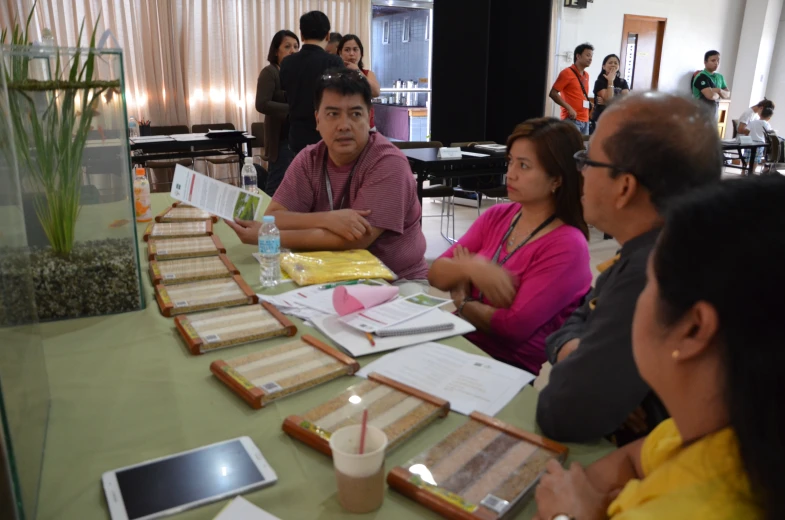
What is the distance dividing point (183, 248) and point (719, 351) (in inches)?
66.9

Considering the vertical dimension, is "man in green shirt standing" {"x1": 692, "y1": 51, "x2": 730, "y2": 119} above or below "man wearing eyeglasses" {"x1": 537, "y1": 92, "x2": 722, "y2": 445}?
above

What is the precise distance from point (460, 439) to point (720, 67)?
1048 cm

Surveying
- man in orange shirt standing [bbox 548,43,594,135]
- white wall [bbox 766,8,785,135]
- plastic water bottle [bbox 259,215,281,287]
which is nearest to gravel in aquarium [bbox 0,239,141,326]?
plastic water bottle [bbox 259,215,281,287]

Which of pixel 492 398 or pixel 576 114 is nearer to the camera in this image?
pixel 492 398

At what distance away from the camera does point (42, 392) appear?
944 mm

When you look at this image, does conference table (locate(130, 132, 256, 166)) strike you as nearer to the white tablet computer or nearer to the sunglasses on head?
the sunglasses on head

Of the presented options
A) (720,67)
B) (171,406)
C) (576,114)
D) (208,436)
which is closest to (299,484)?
(208,436)

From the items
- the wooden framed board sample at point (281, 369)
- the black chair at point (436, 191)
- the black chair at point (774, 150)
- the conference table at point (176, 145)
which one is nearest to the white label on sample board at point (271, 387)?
the wooden framed board sample at point (281, 369)

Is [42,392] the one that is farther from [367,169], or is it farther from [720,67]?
[720,67]

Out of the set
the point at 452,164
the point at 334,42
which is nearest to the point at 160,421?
the point at 452,164

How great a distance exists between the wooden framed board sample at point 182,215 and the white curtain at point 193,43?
3968 millimetres

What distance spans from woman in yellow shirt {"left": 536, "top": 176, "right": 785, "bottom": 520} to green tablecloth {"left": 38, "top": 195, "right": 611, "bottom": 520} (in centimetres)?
27

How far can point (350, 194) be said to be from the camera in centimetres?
208

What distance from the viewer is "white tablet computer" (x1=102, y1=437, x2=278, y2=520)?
77 centimetres
